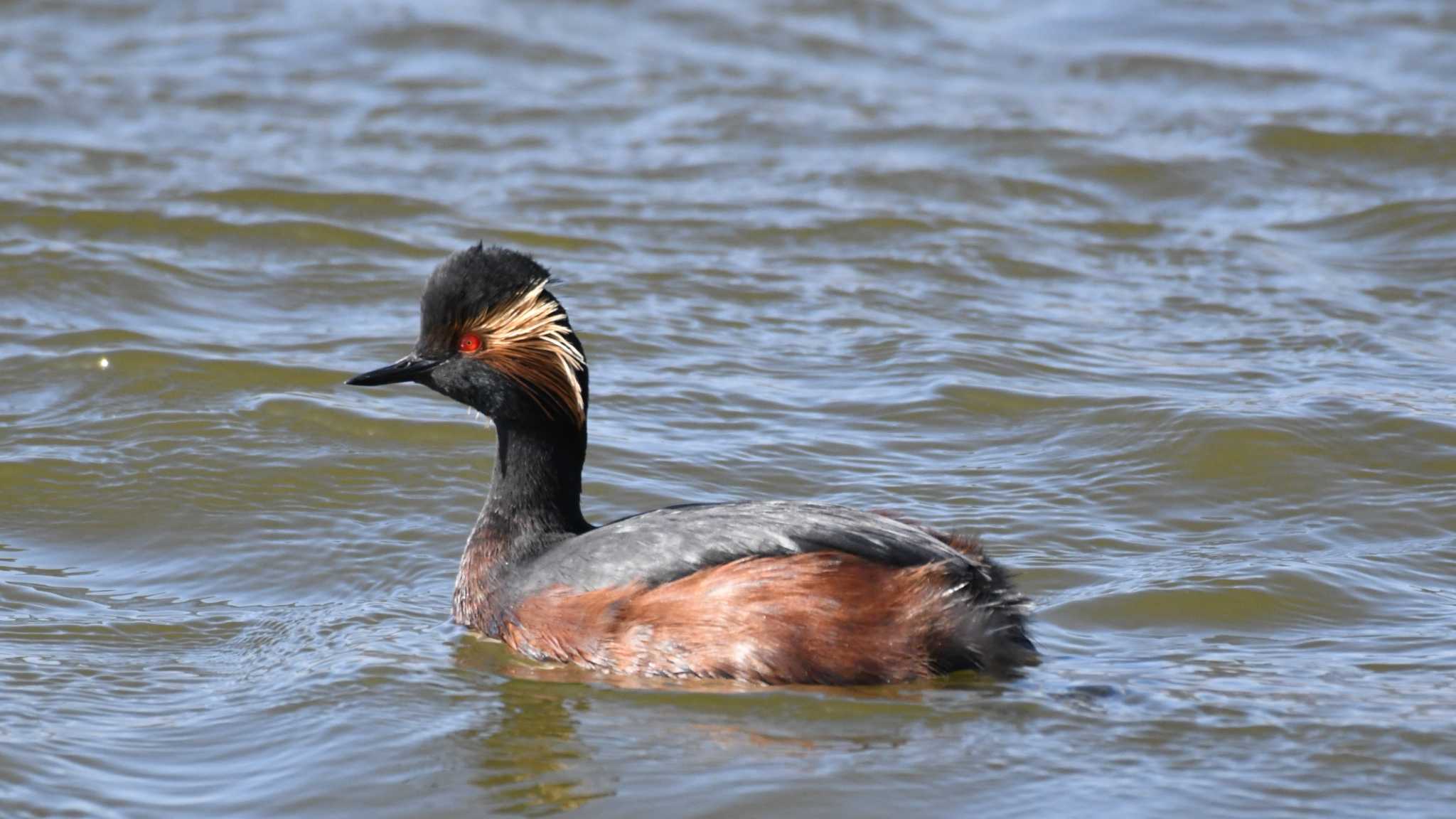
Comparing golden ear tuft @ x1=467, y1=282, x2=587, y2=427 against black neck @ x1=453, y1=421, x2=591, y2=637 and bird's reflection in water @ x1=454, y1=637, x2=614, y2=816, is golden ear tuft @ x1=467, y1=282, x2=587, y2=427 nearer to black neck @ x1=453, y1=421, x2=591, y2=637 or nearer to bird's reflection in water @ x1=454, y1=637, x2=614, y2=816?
black neck @ x1=453, y1=421, x2=591, y2=637

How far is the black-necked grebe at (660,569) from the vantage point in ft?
22.8

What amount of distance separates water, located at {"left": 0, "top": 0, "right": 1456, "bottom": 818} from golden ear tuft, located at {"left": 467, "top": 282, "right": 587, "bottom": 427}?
107 cm

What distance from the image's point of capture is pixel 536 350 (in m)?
7.81

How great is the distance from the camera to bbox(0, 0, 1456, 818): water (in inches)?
262

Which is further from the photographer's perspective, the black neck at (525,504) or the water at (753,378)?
the black neck at (525,504)

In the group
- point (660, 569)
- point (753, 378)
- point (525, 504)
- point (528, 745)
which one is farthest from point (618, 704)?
point (753, 378)

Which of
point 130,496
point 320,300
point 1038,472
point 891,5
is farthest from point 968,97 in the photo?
point 130,496

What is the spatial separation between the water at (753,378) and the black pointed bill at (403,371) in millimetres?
1004

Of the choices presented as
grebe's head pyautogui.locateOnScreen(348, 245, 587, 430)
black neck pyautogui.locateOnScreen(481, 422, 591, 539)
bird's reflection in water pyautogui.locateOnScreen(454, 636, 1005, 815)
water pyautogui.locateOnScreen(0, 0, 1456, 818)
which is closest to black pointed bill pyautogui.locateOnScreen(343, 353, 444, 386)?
grebe's head pyautogui.locateOnScreen(348, 245, 587, 430)

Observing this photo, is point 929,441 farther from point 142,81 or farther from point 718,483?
point 142,81

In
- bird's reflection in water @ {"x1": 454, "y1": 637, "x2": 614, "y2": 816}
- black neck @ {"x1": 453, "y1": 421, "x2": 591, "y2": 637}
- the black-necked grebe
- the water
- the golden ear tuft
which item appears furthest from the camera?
black neck @ {"x1": 453, "y1": 421, "x2": 591, "y2": 637}

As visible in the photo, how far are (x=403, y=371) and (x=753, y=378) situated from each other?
3658 mm

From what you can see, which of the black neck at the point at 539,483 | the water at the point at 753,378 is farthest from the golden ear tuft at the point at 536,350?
the water at the point at 753,378

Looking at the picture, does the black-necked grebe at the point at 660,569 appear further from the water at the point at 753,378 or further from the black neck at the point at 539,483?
the water at the point at 753,378
